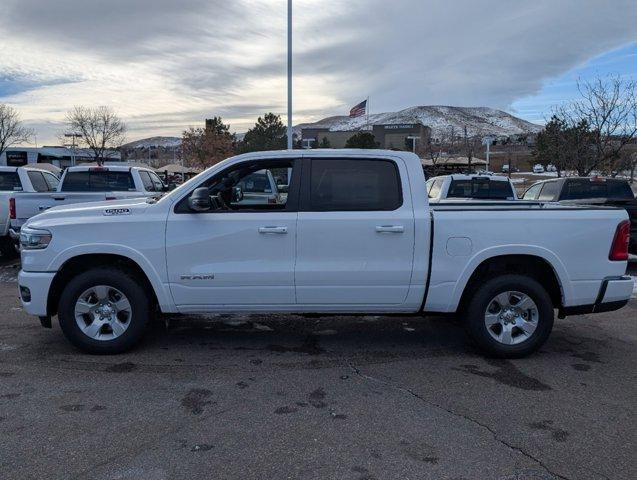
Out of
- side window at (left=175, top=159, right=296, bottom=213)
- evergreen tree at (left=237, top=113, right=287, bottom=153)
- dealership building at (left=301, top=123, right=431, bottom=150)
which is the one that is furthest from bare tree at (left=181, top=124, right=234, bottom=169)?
side window at (left=175, top=159, right=296, bottom=213)

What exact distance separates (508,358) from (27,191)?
9.74 metres

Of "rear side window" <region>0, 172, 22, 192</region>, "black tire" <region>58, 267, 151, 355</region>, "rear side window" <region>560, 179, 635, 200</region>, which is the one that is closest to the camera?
"black tire" <region>58, 267, 151, 355</region>

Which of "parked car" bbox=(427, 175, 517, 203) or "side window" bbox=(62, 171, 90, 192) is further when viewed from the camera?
"parked car" bbox=(427, 175, 517, 203)

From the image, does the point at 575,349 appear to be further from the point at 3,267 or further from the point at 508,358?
the point at 3,267

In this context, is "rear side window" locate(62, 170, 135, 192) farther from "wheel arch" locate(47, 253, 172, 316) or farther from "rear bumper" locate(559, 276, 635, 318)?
"rear bumper" locate(559, 276, 635, 318)

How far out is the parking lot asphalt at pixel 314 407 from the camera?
3.31m

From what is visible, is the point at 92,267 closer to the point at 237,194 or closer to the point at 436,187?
the point at 237,194

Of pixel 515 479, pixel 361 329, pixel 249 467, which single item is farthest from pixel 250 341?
pixel 515 479

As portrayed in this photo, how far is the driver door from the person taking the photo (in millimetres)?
5000

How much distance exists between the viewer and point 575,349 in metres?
5.63

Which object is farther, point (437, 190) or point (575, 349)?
point (437, 190)

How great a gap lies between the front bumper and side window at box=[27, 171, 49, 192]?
7.13 m

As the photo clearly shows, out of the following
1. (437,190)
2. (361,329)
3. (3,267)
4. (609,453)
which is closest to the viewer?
(609,453)

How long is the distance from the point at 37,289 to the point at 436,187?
28.8 ft
